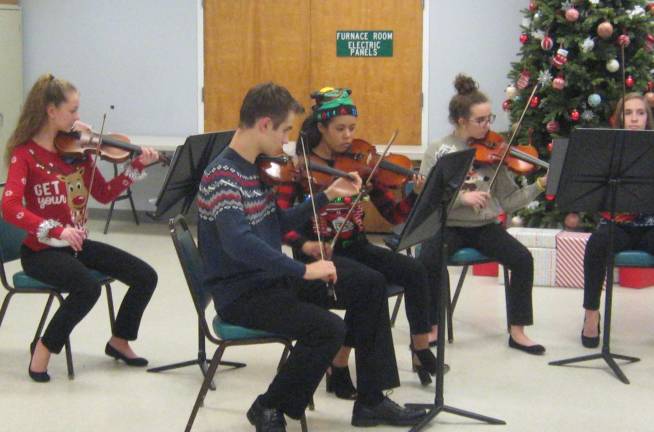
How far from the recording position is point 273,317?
298 cm

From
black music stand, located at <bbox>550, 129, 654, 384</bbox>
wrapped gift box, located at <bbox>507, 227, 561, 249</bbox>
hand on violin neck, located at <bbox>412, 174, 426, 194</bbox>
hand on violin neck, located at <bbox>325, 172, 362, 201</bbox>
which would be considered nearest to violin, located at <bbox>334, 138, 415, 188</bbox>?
hand on violin neck, located at <bbox>412, 174, 426, 194</bbox>

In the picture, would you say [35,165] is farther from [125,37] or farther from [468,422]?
[125,37]

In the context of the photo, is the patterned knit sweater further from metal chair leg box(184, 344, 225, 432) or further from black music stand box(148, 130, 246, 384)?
black music stand box(148, 130, 246, 384)

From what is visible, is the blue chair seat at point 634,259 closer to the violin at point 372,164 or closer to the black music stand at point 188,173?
the violin at point 372,164

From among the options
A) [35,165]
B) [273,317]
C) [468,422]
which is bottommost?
[468,422]

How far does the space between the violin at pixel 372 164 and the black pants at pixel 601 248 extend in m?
1.04

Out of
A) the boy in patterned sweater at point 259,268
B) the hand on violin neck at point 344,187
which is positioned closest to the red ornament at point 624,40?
the hand on violin neck at point 344,187

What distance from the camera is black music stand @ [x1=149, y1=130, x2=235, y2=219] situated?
11.8 ft

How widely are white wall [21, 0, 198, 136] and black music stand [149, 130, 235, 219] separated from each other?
3684 mm

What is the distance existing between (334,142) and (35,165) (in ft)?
3.89

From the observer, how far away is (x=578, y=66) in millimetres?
5559

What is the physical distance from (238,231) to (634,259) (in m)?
2.04

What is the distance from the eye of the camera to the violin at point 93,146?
379 cm

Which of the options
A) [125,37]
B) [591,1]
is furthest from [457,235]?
[125,37]
